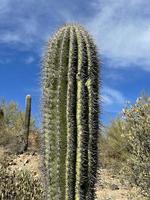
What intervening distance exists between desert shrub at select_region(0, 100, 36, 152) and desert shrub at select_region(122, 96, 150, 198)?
722cm

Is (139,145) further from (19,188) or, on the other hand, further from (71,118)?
(71,118)

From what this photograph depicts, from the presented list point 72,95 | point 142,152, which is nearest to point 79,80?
point 72,95

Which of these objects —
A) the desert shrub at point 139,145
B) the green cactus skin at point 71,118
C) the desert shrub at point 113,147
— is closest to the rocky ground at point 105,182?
the desert shrub at point 139,145

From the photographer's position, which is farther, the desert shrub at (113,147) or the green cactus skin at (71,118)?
the desert shrub at (113,147)

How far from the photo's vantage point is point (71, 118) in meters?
5.54

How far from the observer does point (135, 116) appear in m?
11.7

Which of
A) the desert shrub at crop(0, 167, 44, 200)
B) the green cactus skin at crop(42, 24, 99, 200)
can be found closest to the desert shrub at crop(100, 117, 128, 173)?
the desert shrub at crop(0, 167, 44, 200)

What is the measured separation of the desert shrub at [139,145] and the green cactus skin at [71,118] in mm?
5223

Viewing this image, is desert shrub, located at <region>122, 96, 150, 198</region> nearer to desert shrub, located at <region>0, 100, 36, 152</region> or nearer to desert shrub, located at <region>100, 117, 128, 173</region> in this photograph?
desert shrub, located at <region>100, 117, 128, 173</region>

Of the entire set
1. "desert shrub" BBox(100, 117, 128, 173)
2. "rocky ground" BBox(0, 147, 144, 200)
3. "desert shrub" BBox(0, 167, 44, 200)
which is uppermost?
"desert shrub" BBox(100, 117, 128, 173)

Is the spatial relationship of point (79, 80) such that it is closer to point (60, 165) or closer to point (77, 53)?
point (77, 53)

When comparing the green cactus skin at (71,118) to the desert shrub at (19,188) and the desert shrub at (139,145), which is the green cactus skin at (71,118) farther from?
the desert shrub at (139,145)

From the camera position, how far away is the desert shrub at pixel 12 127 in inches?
748

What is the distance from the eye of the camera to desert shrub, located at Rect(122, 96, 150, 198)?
10.9m
